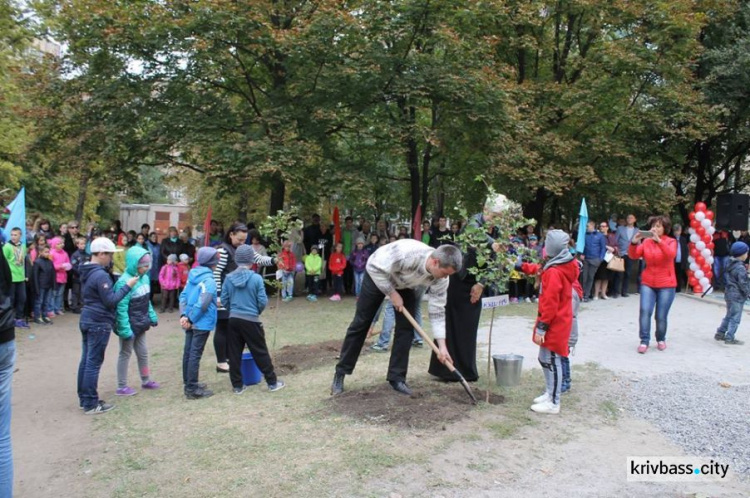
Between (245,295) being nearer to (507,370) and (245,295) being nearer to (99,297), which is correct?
(99,297)

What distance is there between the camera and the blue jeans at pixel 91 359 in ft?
18.7

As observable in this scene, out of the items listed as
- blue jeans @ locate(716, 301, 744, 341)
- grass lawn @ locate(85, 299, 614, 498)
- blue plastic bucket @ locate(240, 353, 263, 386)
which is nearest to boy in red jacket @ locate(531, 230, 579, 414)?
grass lawn @ locate(85, 299, 614, 498)

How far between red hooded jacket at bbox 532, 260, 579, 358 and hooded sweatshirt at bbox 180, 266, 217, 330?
350 centimetres

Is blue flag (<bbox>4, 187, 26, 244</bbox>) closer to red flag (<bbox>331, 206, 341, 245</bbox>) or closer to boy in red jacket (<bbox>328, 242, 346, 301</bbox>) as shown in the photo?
boy in red jacket (<bbox>328, 242, 346, 301</bbox>)

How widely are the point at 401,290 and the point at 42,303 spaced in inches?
343

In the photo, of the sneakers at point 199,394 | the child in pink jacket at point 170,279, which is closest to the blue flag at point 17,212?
the child in pink jacket at point 170,279

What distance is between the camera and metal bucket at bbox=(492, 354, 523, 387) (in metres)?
6.22

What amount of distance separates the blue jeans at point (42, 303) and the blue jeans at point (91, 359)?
6102 mm

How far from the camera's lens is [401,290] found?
226 inches

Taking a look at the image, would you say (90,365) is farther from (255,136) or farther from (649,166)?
(649,166)

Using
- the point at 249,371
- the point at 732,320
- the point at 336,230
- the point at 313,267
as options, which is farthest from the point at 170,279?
the point at 732,320

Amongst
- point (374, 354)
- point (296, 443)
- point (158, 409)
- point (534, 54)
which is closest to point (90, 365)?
point (158, 409)

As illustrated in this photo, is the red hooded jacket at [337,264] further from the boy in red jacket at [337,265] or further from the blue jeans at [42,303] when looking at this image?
the blue jeans at [42,303]

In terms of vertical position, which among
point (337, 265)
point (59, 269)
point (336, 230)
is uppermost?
point (336, 230)
